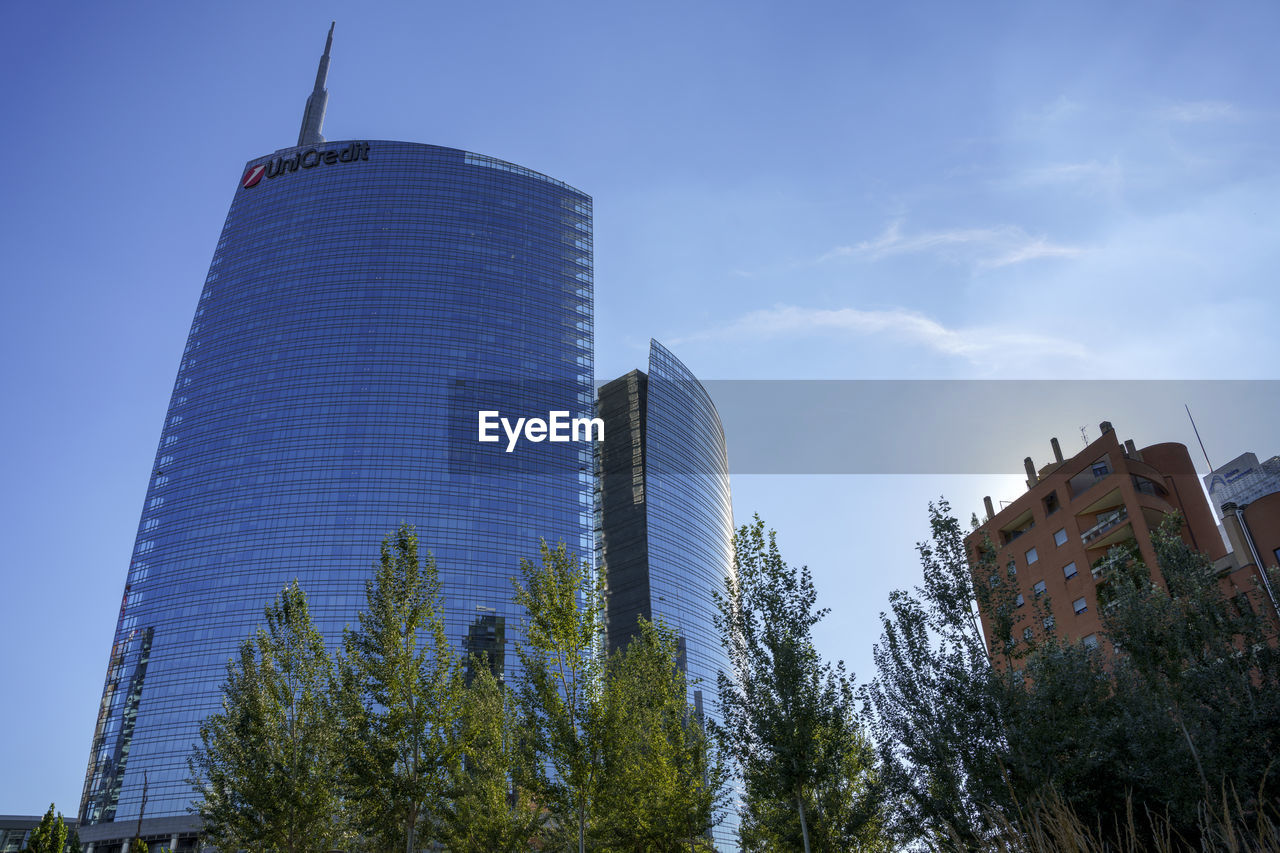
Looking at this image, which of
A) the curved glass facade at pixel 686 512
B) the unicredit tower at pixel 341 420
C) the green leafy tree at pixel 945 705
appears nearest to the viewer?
the green leafy tree at pixel 945 705

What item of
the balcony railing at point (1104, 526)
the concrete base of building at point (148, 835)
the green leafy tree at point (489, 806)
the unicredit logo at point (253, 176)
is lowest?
the green leafy tree at point (489, 806)

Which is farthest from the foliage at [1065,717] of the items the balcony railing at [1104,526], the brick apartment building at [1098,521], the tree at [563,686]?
the balcony railing at [1104,526]

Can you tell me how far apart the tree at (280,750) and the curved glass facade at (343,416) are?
82168 millimetres

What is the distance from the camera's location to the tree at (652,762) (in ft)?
84.5

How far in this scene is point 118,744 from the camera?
371 ft

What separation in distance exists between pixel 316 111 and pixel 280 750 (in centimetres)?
17682

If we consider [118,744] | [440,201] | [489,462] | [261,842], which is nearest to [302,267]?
[440,201]

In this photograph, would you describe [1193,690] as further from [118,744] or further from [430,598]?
[118,744]

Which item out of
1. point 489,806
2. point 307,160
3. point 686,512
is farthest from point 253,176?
point 489,806

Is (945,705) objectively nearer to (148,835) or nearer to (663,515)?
(148,835)

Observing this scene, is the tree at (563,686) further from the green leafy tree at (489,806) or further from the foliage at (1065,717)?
the foliage at (1065,717)

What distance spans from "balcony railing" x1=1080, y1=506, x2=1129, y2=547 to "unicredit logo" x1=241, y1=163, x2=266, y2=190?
496 feet

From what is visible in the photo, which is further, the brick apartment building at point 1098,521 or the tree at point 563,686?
the brick apartment building at point 1098,521

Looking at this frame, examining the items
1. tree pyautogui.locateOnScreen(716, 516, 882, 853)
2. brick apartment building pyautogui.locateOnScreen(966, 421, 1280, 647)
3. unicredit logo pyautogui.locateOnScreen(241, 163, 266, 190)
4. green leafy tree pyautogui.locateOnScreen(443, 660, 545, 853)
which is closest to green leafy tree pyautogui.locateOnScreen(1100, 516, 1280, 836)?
tree pyautogui.locateOnScreen(716, 516, 882, 853)
